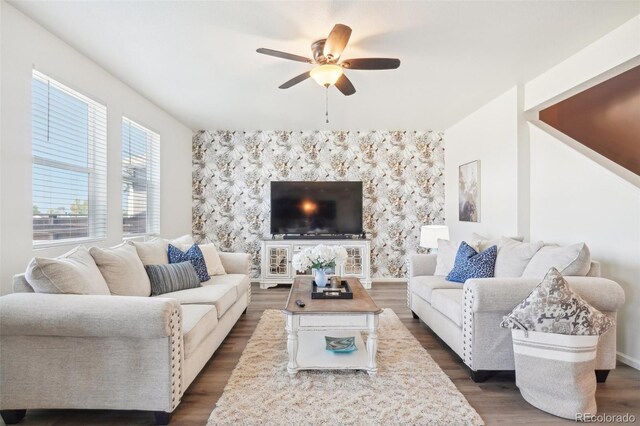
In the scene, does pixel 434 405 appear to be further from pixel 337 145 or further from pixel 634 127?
pixel 337 145

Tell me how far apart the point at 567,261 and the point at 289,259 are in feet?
12.1

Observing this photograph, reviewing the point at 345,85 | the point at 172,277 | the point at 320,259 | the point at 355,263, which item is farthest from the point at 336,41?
the point at 355,263

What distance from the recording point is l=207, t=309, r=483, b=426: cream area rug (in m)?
1.85

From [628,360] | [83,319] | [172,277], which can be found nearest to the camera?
[83,319]

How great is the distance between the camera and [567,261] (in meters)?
2.35

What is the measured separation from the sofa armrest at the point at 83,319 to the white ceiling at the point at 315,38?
6.45 ft

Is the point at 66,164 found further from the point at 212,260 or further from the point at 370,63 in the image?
the point at 370,63

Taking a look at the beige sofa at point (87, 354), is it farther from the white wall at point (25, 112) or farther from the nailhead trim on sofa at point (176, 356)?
the white wall at point (25, 112)

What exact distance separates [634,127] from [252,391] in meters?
4.29

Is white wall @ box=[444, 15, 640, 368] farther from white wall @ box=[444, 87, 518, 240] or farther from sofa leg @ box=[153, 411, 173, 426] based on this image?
sofa leg @ box=[153, 411, 173, 426]

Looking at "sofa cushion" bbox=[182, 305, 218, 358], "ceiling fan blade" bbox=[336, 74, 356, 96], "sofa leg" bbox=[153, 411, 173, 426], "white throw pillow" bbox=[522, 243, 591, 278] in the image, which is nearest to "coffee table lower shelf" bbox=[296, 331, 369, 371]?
"sofa cushion" bbox=[182, 305, 218, 358]

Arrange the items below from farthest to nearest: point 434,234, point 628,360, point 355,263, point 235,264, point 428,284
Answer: point 355,263 → point 434,234 → point 235,264 → point 428,284 → point 628,360

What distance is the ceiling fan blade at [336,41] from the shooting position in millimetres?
2152

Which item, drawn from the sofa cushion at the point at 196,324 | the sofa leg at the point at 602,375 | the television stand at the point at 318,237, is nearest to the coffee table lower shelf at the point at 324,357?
the sofa cushion at the point at 196,324
